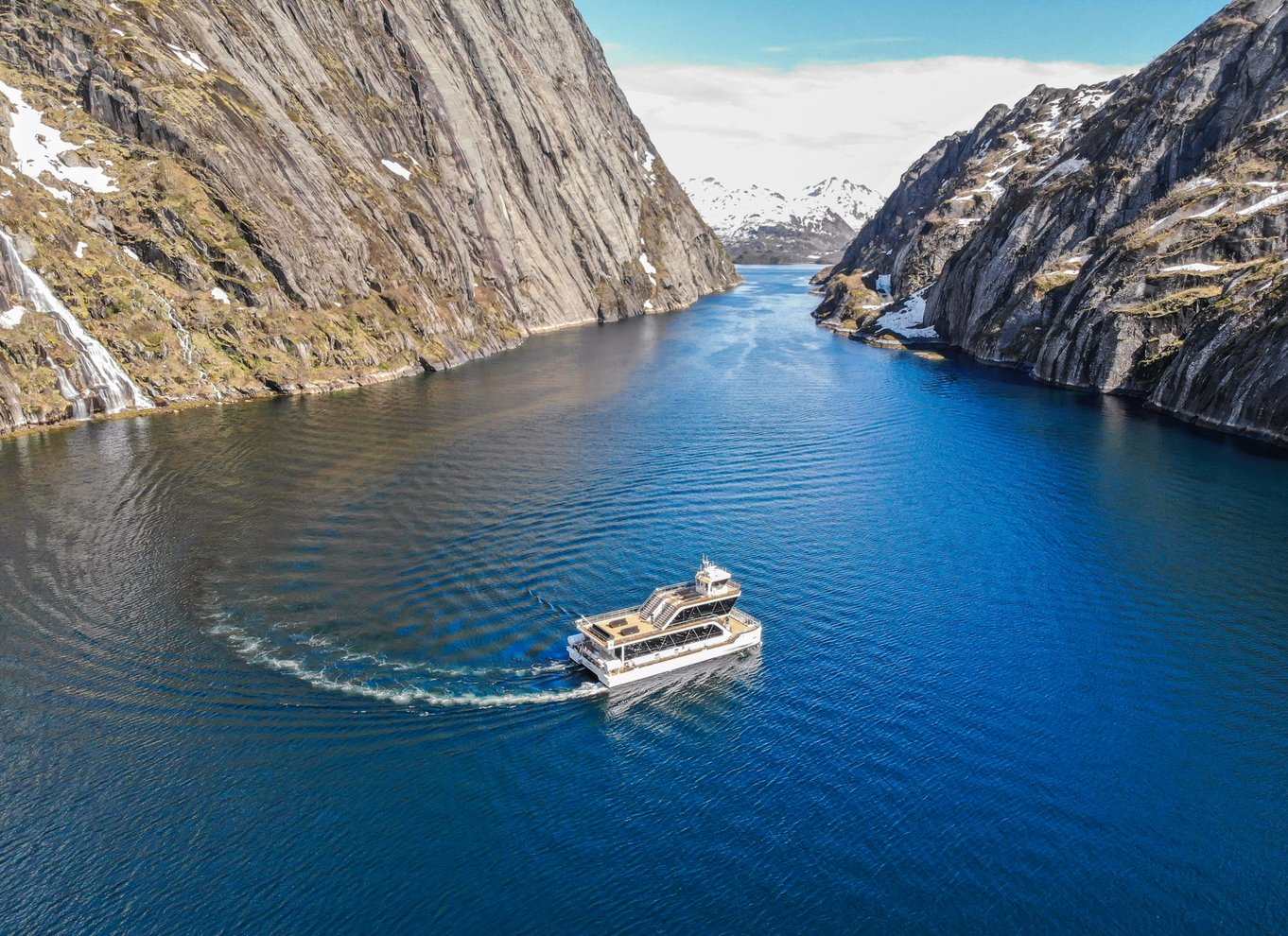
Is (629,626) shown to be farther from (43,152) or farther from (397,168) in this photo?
(397,168)

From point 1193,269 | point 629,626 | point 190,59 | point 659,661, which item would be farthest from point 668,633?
point 190,59

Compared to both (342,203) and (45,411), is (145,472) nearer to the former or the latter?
(45,411)

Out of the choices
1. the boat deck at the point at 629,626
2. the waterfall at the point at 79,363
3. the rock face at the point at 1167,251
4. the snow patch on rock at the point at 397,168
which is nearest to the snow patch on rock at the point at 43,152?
the waterfall at the point at 79,363

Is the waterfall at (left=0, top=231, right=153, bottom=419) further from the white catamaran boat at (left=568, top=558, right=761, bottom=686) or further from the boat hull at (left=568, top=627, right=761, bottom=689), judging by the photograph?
the boat hull at (left=568, top=627, right=761, bottom=689)

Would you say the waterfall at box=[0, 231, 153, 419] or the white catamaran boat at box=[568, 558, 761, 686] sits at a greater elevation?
the waterfall at box=[0, 231, 153, 419]

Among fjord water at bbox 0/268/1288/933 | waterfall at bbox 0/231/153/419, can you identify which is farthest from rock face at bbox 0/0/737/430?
fjord water at bbox 0/268/1288/933

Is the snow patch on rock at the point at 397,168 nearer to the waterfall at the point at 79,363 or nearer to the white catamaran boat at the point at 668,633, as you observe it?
the waterfall at the point at 79,363
